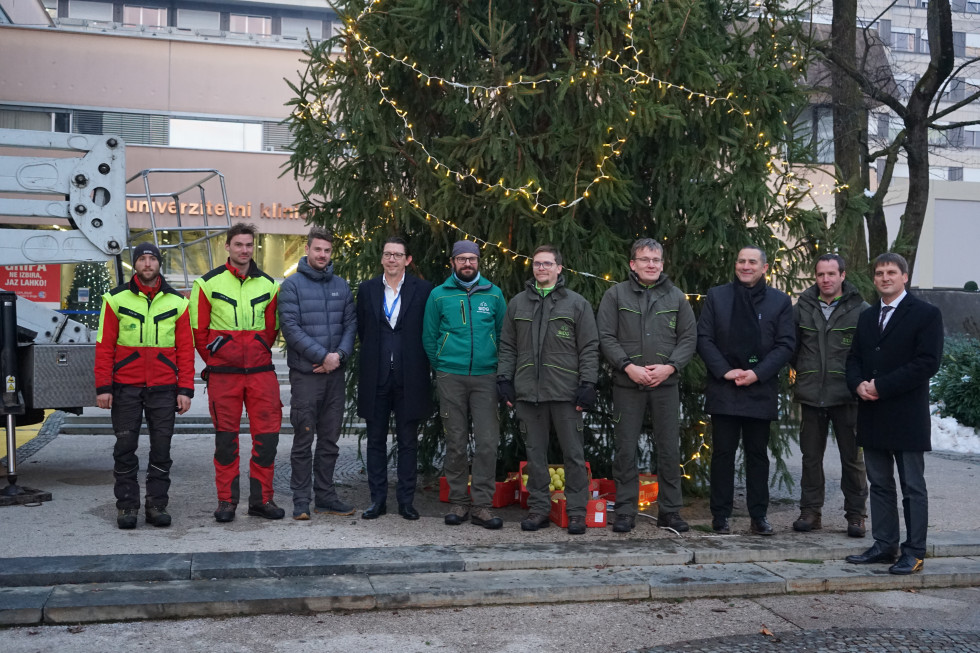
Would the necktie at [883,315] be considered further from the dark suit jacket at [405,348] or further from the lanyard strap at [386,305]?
the lanyard strap at [386,305]

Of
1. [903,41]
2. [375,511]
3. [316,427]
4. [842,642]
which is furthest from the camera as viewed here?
[903,41]

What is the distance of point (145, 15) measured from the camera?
5500cm

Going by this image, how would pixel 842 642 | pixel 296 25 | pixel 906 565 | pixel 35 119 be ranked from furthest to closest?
pixel 296 25
pixel 35 119
pixel 906 565
pixel 842 642

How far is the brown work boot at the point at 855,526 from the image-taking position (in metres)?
7.29

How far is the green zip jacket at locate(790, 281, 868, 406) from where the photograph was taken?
7383 millimetres

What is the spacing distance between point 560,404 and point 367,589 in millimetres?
2132

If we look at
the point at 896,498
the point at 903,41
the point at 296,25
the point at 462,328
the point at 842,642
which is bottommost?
the point at 842,642

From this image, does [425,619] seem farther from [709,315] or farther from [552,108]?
[552,108]

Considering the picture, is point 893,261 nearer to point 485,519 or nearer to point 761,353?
point 761,353

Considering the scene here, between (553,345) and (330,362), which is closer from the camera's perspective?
(553,345)

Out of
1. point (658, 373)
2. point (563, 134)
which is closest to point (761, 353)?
point (658, 373)

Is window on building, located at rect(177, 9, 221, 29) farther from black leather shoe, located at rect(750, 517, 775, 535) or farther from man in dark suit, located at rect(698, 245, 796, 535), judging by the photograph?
black leather shoe, located at rect(750, 517, 775, 535)

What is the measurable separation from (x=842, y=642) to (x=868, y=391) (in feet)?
6.47

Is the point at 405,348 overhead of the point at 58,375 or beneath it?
overhead
